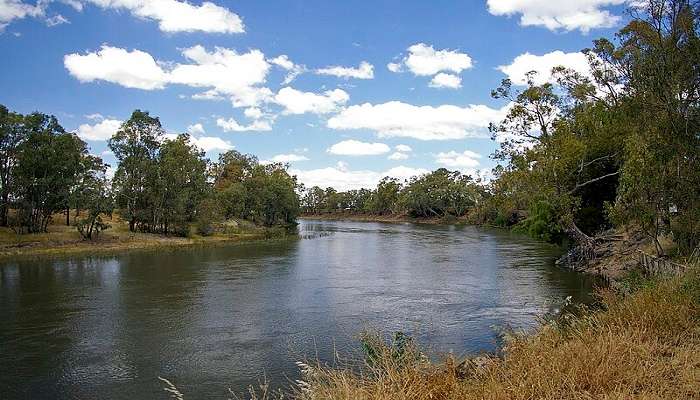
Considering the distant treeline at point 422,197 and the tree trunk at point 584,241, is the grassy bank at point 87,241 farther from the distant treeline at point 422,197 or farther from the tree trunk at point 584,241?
the distant treeline at point 422,197

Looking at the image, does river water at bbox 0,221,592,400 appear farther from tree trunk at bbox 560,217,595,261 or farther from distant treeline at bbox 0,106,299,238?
distant treeline at bbox 0,106,299,238

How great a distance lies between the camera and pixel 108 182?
2061 inches

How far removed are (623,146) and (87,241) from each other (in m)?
45.3

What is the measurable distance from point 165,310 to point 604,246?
89.1 ft

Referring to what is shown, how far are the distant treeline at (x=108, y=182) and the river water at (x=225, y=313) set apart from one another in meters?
11.5

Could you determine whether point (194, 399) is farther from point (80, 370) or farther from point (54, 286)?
point (54, 286)

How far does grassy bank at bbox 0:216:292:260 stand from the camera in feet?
138

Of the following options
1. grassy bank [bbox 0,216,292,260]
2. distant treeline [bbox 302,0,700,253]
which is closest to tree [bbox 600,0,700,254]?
distant treeline [bbox 302,0,700,253]

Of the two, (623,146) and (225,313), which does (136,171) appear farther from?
(623,146)

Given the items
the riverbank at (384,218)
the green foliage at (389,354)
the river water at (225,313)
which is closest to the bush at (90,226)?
the river water at (225,313)

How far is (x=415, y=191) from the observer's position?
124 meters

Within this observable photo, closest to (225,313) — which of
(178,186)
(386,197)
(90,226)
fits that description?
(90,226)

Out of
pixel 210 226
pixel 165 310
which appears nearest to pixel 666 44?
pixel 165 310

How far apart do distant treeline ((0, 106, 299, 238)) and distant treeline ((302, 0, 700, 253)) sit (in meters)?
36.2
